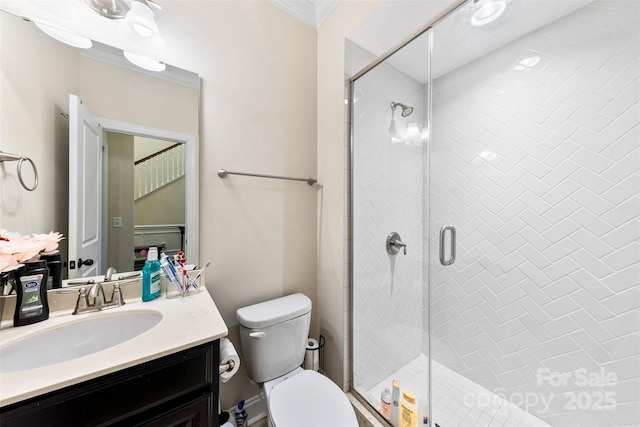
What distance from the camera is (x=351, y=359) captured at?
56.4 inches

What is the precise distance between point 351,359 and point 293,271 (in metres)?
0.62

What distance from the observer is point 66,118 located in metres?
0.92

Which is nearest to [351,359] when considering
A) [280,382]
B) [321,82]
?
[280,382]

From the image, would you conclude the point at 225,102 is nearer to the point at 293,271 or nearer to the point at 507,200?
the point at 293,271

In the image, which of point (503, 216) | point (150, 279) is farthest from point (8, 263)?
point (503, 216)

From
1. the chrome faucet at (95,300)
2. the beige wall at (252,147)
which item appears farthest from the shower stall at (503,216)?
the chrome faucet at (95,300)

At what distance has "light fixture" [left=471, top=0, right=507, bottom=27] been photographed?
1.15 m

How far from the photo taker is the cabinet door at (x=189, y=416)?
0.65 m

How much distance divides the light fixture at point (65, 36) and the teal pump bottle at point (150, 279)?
Answer: 889 mm

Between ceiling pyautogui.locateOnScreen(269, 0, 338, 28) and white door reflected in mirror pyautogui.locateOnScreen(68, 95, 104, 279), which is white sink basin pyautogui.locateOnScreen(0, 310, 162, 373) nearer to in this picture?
white door reflected in mirror pyautogui.locateOnScreen(68, 95, 104, 279)

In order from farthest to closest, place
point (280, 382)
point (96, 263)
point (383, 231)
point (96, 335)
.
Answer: point (383, 231) < point (280, 382) < point (96, 263) < point (96, 335)

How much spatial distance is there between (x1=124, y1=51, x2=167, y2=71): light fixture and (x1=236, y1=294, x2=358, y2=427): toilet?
1.22 metres

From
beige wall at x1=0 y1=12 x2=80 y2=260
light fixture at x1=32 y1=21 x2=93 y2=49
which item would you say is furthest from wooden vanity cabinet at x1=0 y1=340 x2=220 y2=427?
light fixture at x1=32 y1=21 x2=93 y2=49

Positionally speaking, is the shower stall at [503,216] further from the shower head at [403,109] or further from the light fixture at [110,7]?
the light fixture at [110,7]
